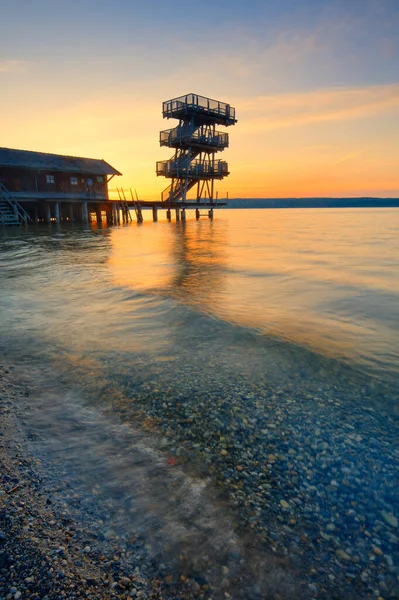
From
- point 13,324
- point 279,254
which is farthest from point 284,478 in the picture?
point 279,254

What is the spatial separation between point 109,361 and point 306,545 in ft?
12.9

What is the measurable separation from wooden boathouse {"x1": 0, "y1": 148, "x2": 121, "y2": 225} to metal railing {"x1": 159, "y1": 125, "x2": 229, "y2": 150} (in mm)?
7357

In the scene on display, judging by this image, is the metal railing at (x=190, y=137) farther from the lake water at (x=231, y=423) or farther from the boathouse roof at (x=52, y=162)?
the lake water at (x=231, y=423)

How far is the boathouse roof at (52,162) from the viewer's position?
33562mm

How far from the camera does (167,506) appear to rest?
276cm

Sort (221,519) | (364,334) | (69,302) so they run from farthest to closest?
1. (69,302)
2. (364,334)
3. (221,519)

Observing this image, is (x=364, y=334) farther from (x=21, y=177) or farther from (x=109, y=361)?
(x=21, y=177)

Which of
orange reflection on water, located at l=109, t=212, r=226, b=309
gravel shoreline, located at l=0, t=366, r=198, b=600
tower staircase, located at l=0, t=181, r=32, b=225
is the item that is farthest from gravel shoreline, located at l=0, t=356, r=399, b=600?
tower staircase, located at l=0, t=181, r=32, b=225

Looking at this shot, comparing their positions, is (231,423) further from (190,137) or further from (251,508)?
(190,137)

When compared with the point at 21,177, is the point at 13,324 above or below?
below

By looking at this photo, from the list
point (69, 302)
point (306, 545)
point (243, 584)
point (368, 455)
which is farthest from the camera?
point (69, 302)

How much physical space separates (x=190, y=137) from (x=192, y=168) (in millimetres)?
3775

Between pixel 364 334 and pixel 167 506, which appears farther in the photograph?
pixel 364 334

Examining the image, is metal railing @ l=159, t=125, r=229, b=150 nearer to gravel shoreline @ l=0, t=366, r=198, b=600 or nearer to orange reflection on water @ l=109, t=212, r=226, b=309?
orange reflection on water @ l=109, t=212, r=226, b=309
